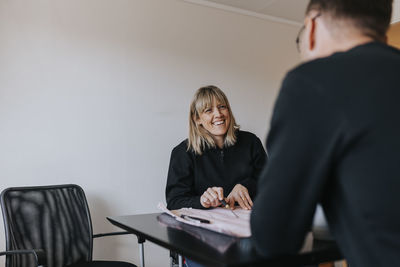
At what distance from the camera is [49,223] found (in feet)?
6.56

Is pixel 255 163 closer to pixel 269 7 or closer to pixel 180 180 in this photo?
pixel 180 180

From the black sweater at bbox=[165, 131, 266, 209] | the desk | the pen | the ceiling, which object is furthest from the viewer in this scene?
the ceiling

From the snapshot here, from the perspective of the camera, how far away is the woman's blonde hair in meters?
2.20

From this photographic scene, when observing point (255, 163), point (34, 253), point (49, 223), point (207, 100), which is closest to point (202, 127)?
point (207, 100)

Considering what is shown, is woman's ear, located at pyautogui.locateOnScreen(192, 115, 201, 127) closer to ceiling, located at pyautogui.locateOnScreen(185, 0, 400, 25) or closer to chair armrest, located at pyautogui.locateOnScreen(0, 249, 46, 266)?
chair armrest, located at pyautogui.locateOnScreen(0, 249, 46, 266)

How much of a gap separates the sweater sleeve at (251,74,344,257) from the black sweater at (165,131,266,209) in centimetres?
133

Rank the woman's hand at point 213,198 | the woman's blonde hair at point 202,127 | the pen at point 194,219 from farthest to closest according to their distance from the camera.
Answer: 1. the woman's blonde hair at point 202,127
2. the woman's hand at point 213,198
3. the pen at point 194,219

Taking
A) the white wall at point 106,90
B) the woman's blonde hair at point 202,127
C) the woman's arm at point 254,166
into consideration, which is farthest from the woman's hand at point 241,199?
the white wall at point 106,90

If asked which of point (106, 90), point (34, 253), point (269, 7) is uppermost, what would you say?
point (269, 7)

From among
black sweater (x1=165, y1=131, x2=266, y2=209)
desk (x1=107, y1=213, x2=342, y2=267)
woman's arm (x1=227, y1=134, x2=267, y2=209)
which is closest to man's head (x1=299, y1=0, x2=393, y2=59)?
desk (x1=107, y1=213, x2=342, y2=267)

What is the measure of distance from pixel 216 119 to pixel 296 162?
5.27 feet

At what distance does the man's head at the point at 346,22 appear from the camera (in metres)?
0.77

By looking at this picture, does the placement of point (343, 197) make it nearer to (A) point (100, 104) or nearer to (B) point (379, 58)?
(B) point (379, 58)

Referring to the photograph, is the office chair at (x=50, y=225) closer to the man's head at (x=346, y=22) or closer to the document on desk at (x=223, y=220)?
the document on desk at (x=223, y=220)
